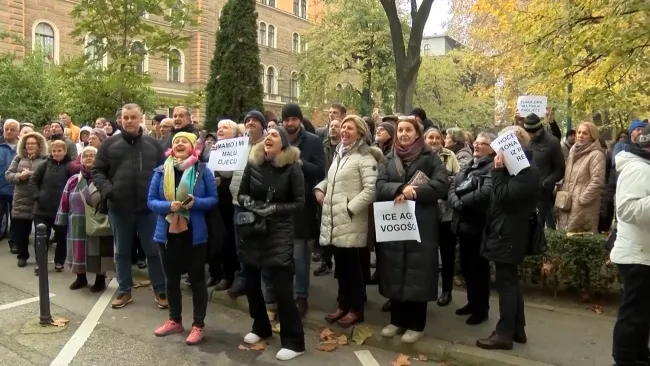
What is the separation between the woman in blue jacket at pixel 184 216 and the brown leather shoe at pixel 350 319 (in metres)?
1.41

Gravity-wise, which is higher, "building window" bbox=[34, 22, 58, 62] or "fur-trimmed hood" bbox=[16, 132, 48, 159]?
"building window" bbox=[34, 22, 58, 62]

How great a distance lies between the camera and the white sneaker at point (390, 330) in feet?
17.3

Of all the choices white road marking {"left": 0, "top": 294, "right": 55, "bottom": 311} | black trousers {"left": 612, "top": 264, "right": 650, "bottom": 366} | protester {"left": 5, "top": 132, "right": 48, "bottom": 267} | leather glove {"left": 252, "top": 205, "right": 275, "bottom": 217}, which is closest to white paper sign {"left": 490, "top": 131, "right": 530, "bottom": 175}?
black trousers {"left": 612, "top": 264, "right": 650, "bottom": 366}

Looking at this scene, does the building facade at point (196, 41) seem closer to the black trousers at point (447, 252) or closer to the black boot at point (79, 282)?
the black boot at point (79, 282)

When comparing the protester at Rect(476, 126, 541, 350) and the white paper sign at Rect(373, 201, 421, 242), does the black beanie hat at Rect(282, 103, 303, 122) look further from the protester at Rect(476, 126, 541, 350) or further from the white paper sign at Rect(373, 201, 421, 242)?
the protester at Rect(476, 126, 541, 350)

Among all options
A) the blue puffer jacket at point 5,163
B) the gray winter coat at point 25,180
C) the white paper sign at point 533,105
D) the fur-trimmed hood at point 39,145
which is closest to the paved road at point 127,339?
the gray winter coat at point 25,180

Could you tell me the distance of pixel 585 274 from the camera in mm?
6176

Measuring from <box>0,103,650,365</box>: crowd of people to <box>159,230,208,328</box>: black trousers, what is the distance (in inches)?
0.5

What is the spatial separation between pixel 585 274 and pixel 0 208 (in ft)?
29.7

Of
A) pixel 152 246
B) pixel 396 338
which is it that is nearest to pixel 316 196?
pixel 396 338

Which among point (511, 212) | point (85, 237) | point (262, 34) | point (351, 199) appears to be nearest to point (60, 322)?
point (85, 237)

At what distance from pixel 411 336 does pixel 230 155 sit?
2.69 metres

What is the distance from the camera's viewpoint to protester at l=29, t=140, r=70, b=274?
7.64 meters

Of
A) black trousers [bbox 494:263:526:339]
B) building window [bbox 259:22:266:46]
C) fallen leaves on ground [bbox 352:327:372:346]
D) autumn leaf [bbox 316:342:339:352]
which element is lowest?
autumn leaf [bbox 316:342:339:352]
